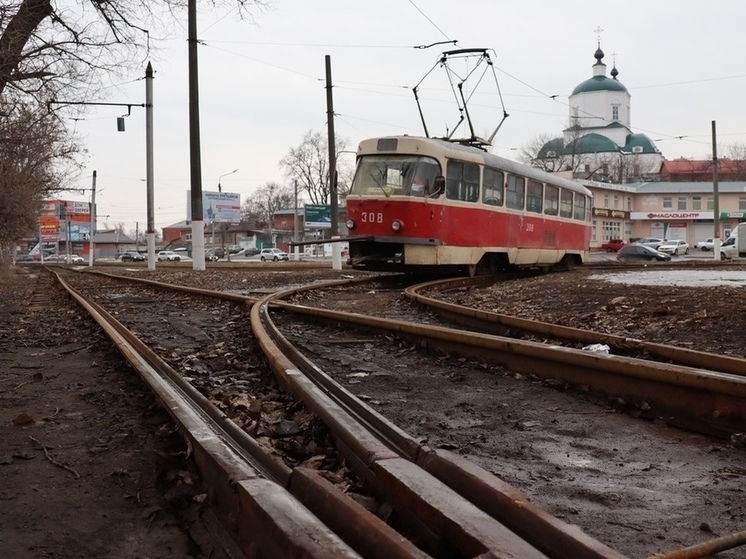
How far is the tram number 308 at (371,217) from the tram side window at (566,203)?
792 cm

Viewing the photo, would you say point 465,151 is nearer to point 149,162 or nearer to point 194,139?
point 194,139

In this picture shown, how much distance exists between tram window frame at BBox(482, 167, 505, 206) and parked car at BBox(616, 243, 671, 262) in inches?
908

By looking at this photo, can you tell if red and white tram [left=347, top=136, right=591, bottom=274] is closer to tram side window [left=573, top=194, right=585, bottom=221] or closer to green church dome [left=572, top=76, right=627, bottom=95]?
tram side window [left=573, top=194, right=585, bottom=221]

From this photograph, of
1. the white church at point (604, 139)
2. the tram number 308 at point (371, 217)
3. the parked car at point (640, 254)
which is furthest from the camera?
the white church at point (604, 139)

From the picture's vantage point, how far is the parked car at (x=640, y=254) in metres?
37.6

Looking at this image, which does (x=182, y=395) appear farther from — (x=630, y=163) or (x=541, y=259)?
(x=630, y=163)

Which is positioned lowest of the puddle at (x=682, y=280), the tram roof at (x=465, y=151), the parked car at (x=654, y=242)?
the puddle at (x=682, y=280)

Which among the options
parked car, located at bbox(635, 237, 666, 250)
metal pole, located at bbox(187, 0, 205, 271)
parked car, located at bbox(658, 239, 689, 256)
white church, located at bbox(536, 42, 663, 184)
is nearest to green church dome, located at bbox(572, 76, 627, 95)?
white church, located at bbox(536, 42, 663, 184)

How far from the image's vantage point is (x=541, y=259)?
2014 cm

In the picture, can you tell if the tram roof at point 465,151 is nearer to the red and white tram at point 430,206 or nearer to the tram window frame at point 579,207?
the red and white tram at point 430,206

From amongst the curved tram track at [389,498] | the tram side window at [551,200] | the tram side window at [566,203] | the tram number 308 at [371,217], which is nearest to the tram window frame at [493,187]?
the tram number 308 at [371,217]

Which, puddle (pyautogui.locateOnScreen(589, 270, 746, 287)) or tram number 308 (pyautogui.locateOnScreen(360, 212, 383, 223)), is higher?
tram number 308 (pyautogui.locateOnScreen(360, 212, 383, 223))

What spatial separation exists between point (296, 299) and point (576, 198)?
13.4 metres

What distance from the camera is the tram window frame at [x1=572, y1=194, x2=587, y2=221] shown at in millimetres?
22466
